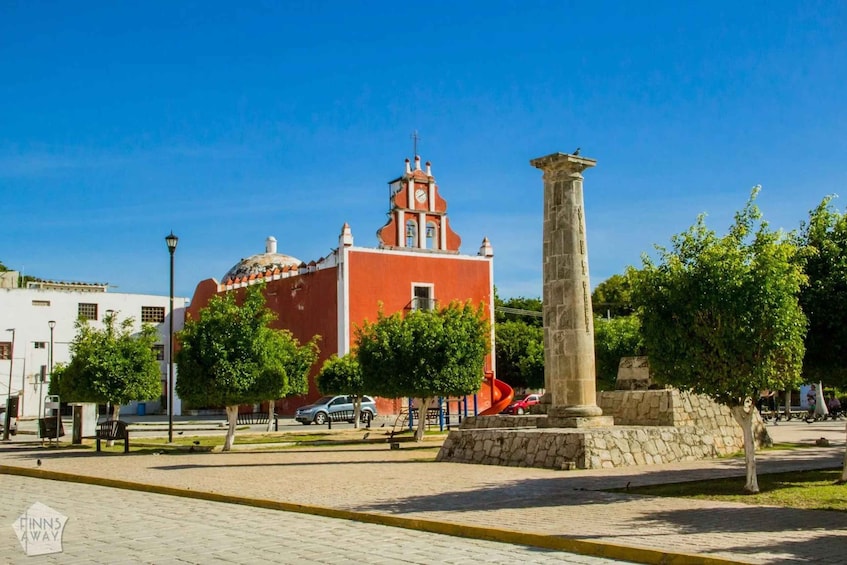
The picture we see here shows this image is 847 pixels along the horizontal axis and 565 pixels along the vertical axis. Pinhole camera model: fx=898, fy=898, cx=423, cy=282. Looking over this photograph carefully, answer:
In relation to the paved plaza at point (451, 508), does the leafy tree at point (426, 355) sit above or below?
above

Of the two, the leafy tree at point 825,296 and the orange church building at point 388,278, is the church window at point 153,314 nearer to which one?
the orange church building at point 388,278

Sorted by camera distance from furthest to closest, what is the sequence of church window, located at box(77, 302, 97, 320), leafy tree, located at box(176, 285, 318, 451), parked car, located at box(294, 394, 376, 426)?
church window, located at box(77, 302, 97, 320) → parked car, located at box(294, 394, 376, 426) → leafy tree, located at box(176, 285, 318, 451)

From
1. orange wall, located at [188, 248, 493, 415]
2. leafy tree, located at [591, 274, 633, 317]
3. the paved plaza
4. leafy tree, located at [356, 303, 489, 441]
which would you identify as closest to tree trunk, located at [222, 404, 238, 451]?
the paved plaza

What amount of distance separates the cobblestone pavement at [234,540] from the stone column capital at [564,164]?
9.68 meters

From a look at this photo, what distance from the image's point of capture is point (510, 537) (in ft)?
27.4

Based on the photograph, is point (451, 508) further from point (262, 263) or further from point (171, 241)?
point (262, 263)

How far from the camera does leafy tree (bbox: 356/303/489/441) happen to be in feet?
→ 75.3

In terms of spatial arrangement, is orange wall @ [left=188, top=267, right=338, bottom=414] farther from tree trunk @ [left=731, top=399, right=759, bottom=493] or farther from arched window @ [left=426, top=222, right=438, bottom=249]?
tree trunk @ [left=731, top=399, right=759, bottom=493]

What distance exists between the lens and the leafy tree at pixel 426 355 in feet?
75.3

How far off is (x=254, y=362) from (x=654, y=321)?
36.4 feet

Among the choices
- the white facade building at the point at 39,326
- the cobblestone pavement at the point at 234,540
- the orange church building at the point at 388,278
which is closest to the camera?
the cobblestone pavement at the point at 234,540

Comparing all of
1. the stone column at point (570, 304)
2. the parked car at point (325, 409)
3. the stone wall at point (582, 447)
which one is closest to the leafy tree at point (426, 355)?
the stone wall at point (582, 447)

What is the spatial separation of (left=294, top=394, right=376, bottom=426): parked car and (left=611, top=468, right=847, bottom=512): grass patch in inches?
932

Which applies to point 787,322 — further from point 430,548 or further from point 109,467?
point 109,467
